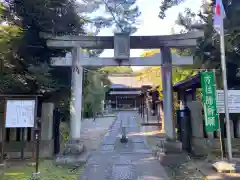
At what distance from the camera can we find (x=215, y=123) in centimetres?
645

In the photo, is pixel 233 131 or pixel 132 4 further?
pixel 132 4

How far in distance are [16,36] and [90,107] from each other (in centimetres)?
1854

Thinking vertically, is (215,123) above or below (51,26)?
below

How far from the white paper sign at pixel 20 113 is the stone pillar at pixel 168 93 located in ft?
13.9

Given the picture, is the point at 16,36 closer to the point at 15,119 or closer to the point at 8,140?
the point at 15,119

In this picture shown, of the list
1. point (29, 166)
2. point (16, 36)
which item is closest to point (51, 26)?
point (16, 36)

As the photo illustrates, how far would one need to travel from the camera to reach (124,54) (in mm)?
7535

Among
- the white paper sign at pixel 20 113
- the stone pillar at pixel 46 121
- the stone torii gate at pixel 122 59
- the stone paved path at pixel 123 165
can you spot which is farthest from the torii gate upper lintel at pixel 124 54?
the white paper sign at pixel 20 113

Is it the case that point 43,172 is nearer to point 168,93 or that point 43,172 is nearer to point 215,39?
point 168,93

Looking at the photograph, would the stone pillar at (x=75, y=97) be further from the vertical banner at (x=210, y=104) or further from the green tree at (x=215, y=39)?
the green tree at (x=215, y=39)

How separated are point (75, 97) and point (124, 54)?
7.32 ft

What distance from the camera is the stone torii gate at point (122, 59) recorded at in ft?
24.8

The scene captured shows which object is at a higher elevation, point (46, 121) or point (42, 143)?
point (46, 121)

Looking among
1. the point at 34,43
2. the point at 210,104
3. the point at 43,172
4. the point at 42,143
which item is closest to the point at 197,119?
the point at 210,104
